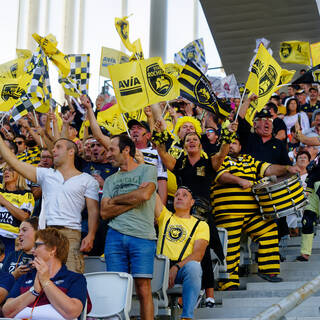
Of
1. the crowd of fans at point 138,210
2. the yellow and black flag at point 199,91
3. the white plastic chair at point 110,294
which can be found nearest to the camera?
the crowd of fans at point 138,210

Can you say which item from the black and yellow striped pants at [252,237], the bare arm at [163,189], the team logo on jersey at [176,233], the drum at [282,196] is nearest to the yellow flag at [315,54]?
the drum at [282,196]

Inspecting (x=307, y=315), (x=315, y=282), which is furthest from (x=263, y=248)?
(x=315, y=282)

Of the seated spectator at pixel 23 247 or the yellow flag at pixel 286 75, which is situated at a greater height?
the yellow flag at pixel 286 75

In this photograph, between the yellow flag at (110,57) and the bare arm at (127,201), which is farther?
the yellow flag at (110,57)

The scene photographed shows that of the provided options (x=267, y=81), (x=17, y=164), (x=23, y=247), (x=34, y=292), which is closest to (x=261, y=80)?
(x=267, y=81)

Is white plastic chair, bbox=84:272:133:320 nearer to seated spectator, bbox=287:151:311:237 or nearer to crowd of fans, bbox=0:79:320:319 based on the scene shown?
crowd of fans, bbox=0:79:320:319

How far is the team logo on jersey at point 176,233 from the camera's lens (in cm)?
634

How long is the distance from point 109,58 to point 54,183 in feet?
17.8

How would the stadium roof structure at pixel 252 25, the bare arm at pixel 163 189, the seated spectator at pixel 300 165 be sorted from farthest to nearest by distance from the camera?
the stadium roof structure at pixel 252 25 → the seated spectator at pixel 300 165 → the bare arm at pixel 163 189

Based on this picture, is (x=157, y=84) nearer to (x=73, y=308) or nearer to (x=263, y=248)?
(x=263, y=248)

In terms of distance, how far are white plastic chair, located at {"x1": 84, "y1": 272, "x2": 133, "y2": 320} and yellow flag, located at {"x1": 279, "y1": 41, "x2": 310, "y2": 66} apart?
879 cm

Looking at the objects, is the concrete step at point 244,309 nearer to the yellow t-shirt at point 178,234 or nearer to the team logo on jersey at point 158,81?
the yellow t-shirt at point 178,234

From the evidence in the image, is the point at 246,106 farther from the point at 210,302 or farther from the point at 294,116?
the point at 294,116

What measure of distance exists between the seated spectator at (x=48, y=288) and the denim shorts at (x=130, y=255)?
963mm
